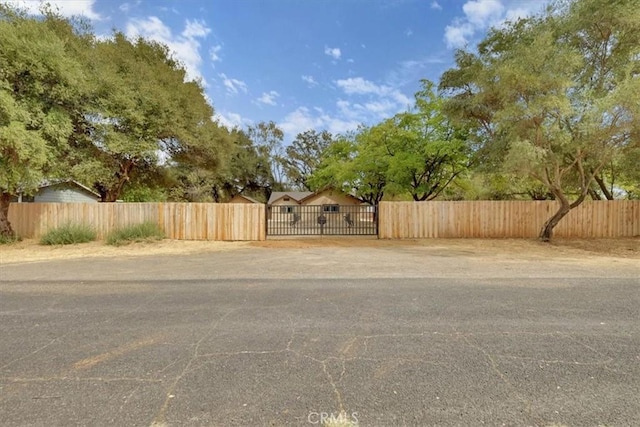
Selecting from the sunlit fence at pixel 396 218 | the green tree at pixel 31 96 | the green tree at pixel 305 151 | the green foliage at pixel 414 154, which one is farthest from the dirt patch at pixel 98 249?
the green tree at pixel 305 151

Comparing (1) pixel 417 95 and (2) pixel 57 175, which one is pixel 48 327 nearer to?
(2) pixel 57 175

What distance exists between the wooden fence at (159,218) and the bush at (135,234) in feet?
2.04

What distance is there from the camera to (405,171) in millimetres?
17969

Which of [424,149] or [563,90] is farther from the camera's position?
[424,149]

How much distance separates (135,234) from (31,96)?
5422mm

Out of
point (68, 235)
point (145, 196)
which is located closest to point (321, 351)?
point (68, 235)

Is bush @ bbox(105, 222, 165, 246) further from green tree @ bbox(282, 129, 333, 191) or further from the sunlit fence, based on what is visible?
green tree @ bbox(282, 129, 333, 191)

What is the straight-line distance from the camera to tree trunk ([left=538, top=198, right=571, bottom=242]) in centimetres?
1141

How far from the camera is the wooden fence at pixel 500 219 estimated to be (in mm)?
12414

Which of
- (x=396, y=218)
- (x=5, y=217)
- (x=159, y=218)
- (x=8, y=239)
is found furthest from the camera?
(x=396, y=218)

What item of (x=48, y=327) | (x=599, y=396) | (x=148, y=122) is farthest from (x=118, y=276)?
(x=148, y=122)

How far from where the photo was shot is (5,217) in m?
11.5

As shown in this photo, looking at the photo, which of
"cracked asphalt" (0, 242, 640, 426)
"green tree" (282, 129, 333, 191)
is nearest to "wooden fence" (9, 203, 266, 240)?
"cracked asphalt" (0, 242, 640, 426)

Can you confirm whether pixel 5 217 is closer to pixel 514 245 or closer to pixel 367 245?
pixel 367 245
